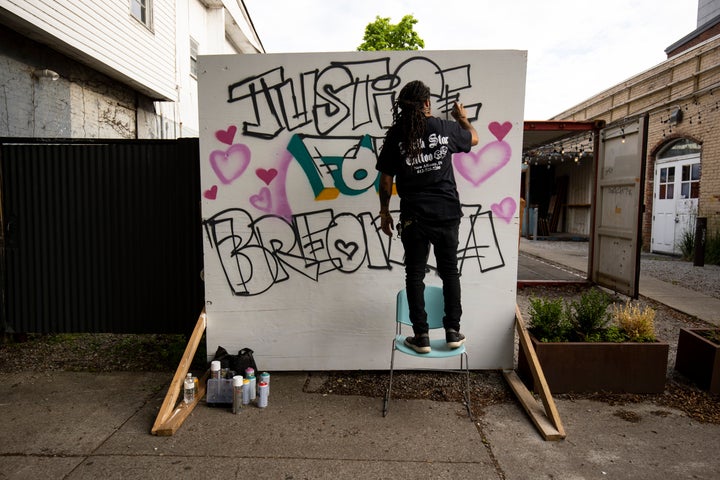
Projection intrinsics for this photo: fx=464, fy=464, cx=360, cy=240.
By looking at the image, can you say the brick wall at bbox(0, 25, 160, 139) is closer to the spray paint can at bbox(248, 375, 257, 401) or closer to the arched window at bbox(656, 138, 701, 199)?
the spray paint can at bbox(248, 375, 257, 401)

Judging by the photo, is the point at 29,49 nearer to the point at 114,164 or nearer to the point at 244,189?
the point at 114,164

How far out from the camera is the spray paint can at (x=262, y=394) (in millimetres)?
3371

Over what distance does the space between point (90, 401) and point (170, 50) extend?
9312mm

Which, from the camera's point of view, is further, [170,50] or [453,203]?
[170,50]

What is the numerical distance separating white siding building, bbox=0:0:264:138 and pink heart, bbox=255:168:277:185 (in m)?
4.47

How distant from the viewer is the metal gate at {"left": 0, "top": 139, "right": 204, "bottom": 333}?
424 cm

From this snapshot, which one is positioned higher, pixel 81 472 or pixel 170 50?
pixel 170 50

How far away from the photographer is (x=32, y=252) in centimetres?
441

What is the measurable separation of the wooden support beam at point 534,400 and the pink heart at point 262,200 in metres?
2.24

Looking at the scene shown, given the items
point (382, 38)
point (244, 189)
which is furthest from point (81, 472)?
point (382, 38)

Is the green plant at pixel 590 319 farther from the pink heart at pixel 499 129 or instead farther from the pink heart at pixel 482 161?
the pink heart at pixel 499 129

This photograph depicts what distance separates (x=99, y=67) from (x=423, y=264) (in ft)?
25.0

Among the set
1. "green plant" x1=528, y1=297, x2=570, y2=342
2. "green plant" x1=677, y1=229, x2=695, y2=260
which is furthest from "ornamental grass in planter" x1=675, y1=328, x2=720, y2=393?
"green plant" x1=677, y1=229, x2=695, y2=260

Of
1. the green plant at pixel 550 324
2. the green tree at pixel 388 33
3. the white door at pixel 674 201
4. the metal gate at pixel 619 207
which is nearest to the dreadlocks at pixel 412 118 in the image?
the green plant at pixel 550 324
